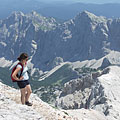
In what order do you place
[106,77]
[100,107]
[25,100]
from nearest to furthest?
[25,100]
[100,107]
[106,77]

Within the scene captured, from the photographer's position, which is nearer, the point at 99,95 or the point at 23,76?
the point at 23,76

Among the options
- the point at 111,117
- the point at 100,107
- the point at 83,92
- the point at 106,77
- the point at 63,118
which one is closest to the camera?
the point at 63,118

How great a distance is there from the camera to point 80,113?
111ft

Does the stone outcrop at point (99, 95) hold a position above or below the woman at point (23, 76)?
below

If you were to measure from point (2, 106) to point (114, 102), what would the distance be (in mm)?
31581

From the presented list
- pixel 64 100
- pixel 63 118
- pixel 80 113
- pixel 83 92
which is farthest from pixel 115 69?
pixel 63 118

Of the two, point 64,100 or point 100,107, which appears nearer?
Result: point 100,107

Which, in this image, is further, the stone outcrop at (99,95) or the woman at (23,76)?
the stone outcrop at (99,95)

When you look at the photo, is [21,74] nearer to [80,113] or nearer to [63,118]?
[63,118]

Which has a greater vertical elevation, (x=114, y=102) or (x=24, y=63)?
(x=24, y=63)

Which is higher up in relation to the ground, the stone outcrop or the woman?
the woman

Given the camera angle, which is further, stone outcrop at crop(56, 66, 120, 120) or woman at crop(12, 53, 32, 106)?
stone outcrop at crop(56, 66, 120, 120)

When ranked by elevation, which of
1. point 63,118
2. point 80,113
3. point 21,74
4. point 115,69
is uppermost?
point 21,74

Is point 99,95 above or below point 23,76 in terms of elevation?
below
